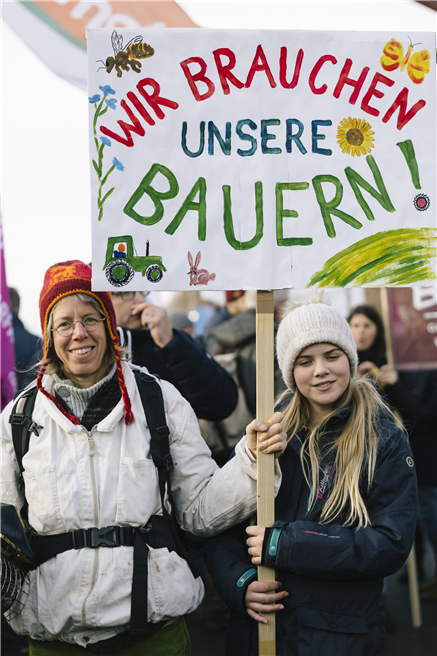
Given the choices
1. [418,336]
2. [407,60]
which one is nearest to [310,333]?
[407,60]

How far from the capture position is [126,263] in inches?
73.7

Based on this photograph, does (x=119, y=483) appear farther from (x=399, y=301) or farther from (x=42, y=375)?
(x=399, y=301)

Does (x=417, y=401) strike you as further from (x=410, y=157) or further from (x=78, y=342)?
(x=78, y=342)

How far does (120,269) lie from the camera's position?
186 cm

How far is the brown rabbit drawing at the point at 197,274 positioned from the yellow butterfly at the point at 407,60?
34.8 inches

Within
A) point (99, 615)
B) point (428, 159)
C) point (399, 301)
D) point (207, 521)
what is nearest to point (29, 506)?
point (99, 615)

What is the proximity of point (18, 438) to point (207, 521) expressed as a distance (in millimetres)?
663

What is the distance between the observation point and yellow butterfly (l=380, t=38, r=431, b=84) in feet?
6.28

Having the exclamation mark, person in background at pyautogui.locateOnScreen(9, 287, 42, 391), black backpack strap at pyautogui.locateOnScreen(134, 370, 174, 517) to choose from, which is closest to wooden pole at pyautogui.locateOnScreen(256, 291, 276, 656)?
black backpack strap at pyautogui.locateOnScreen(134, 370, 174, 517)

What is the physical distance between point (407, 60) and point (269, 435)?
1.30 metres

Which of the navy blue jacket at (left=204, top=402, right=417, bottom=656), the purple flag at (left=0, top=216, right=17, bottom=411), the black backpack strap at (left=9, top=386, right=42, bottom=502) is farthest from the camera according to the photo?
the purple flag at (left=0, top=216, right=17, bottom=411)

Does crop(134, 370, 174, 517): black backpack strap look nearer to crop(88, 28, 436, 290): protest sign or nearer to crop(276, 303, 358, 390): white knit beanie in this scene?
crop(88, 28, 436, 290): protest sign

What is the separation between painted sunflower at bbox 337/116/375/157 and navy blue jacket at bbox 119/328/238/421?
122cm

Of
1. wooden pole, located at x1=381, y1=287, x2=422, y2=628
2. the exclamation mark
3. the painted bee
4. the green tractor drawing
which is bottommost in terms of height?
wooden pole, located at x1=381, y1=287, x2=422, y2=628
